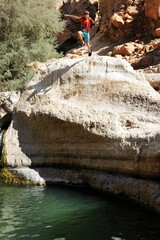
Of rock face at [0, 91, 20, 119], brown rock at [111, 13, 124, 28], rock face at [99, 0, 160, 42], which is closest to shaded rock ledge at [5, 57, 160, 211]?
rock face at [0, 91, 20, 119]

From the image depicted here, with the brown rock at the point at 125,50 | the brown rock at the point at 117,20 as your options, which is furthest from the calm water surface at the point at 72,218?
the brown rock at the point at 117,20

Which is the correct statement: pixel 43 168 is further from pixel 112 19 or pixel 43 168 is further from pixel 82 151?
pixel 112 19

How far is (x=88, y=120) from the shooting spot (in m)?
8.48

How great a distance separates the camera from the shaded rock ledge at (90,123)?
24.1ft

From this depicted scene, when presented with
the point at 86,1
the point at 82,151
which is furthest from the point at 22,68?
the point at 86,1

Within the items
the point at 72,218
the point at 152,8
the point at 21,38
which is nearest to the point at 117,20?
the point at 152,8

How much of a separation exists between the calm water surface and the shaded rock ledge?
0.56 meters

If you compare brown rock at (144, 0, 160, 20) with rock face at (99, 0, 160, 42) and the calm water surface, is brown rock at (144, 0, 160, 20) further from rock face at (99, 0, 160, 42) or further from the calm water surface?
the calm water surface

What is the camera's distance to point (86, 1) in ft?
102

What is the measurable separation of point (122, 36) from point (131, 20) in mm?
1285

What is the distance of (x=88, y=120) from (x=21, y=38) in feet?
32.9

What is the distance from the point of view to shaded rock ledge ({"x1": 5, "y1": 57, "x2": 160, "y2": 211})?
7.35 meters

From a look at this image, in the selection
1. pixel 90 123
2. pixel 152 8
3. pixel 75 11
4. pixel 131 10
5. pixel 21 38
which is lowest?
pixel 90 123

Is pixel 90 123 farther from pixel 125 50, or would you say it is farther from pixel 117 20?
pixel 117 20
